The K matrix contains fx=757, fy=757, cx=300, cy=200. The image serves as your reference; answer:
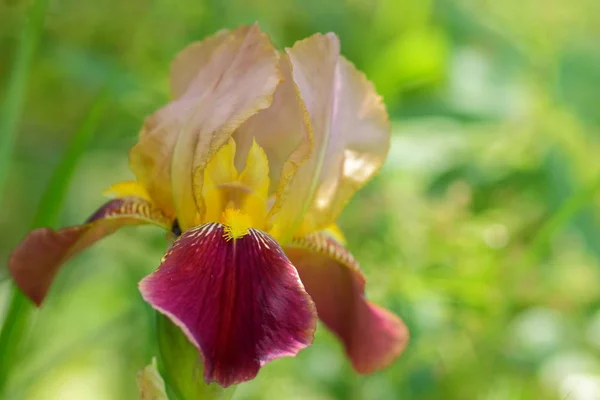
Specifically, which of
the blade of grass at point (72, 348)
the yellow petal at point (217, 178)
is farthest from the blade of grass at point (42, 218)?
the yellow petal at point (217, 178)

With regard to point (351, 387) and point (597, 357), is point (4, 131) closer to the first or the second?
point (351, 387)

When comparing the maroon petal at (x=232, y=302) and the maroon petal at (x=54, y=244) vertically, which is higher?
the maroon petal at (x=232, y=302)

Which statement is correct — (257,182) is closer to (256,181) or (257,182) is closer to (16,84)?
(256,181)

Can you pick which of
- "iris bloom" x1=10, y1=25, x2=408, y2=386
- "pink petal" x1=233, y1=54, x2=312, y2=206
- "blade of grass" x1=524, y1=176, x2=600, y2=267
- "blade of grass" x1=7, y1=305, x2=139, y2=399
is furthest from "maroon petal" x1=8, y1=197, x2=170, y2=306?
"blade of grass" x1=524, y1=176, x2=600, y2=267

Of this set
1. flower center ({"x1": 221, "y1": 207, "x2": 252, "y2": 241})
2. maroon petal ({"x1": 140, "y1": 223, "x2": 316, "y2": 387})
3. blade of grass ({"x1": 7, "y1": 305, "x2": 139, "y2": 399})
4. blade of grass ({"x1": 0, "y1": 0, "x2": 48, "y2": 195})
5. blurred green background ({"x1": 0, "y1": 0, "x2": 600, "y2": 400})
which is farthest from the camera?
blurred green background ({"x1": 0, "y1": 0, "x2": 600, "y2": 400})

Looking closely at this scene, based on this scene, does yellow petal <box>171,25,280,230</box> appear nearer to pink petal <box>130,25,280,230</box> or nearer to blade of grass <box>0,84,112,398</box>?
pink petal <box>130,25,280,230</box>

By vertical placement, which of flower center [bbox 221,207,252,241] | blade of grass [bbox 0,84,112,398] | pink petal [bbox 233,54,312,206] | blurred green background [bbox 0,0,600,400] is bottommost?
blurred green background [bbox 0,0,600,400]

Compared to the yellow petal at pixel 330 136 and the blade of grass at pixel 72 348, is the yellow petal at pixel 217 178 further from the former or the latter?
the blade of grass at pixel 72 348

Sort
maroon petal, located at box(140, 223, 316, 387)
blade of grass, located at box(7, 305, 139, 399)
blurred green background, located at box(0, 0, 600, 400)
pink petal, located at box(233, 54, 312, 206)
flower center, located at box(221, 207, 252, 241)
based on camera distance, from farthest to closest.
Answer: blurred green background, located at box(0, 0, 600, 400) → blade of grass, located at box(7, 305, 139, 399) → pink petal, located at box(233, 54, 312, 206) → flower center, located at box(221, 207, 252, 241) → maroon petal, located at box(140, 223, 316, 387)

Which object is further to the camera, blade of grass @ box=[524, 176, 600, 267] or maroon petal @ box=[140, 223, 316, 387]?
blade of grass @ box=[524, 176, 600, 267]
